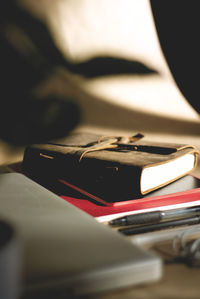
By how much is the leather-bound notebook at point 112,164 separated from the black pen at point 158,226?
8 centimetres

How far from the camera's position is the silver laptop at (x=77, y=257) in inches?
10.7

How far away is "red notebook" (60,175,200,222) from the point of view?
0.49 metres

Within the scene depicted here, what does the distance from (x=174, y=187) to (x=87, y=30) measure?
544 mm

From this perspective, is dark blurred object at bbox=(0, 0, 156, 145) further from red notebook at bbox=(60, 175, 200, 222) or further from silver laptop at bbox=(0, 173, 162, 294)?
silver laptop at bbox=(0, 173, 162, 294)

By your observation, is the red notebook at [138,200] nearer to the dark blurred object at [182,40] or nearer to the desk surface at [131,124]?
the desk surface at [131,124]

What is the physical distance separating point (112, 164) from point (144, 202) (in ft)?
0.26

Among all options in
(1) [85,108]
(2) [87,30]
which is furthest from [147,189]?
(2) [87,30]

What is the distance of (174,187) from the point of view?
0.57m

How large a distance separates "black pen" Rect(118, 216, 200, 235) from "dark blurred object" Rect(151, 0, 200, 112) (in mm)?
619

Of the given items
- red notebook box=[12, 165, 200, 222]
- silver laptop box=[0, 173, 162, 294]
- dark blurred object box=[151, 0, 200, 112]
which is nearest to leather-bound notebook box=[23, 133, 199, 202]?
red notebook box=[12, 165, 200, 222]

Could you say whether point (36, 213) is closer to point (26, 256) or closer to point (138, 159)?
point (26, 256)

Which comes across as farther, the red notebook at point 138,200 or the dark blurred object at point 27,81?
the dark blurred object at point 27,81

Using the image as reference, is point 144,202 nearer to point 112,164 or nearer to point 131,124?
point 112,164

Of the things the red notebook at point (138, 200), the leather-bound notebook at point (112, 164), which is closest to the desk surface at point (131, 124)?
the leather-bound notebook at point (112, 164)
